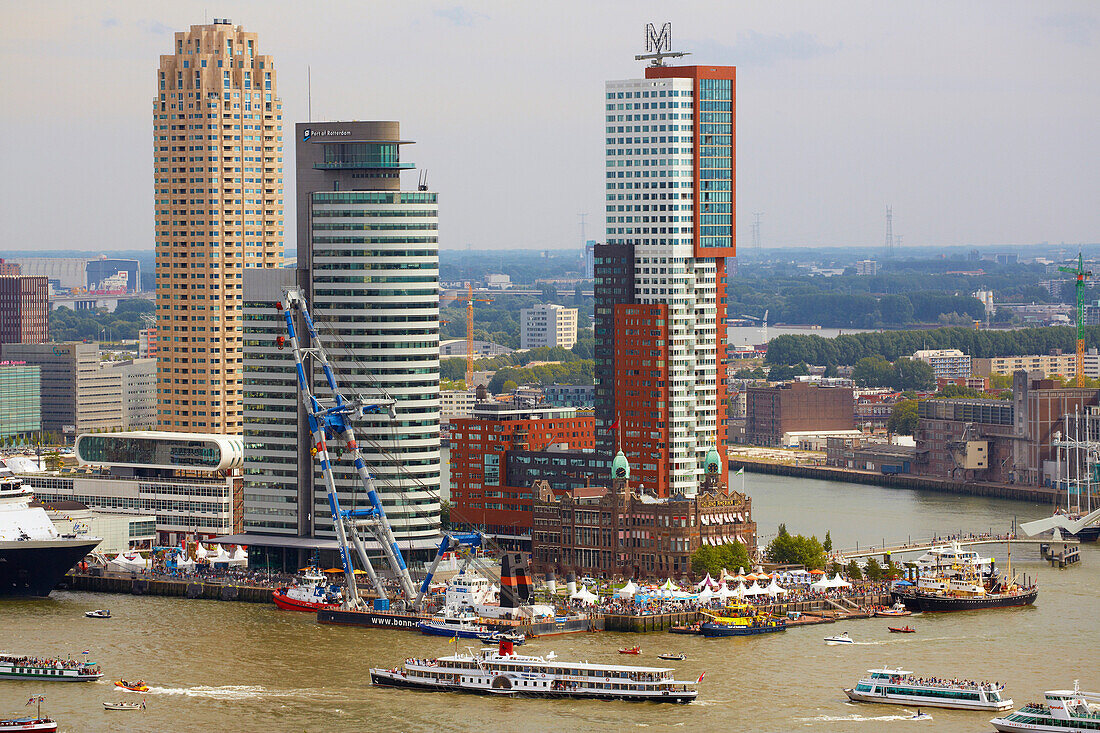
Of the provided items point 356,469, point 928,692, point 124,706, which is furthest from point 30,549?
point 928,692

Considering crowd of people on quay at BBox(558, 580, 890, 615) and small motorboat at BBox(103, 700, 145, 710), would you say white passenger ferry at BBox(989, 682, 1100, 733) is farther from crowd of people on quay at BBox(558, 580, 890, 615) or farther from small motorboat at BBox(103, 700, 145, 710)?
small motorboat at BBox(103, 700, 145, 710)

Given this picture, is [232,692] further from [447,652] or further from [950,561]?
[950,561]

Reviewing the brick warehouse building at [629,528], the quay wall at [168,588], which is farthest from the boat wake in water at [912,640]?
the quay wall at [168,588]

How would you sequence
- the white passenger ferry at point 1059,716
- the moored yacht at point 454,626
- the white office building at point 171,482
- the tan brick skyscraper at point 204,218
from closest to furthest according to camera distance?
the white passenger ferry at point 1059,716, the moored yacht at point 454,626, the white office building at point 171,482, the tan brick skyscraper at point 204,218

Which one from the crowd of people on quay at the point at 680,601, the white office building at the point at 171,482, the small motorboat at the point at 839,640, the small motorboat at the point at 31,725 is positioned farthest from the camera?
the white office building at the point at 171,482

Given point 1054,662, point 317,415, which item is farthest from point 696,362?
point 1054,662

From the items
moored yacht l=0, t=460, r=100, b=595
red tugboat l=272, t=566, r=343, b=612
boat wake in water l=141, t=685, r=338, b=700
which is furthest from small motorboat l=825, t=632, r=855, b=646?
moored yacht l=0, t=460, r=100, b=595

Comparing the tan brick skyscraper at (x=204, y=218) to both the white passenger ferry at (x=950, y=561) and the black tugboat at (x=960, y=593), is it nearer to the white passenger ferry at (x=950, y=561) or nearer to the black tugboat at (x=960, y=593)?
the white passenger ferry at (x=950, y=561)
